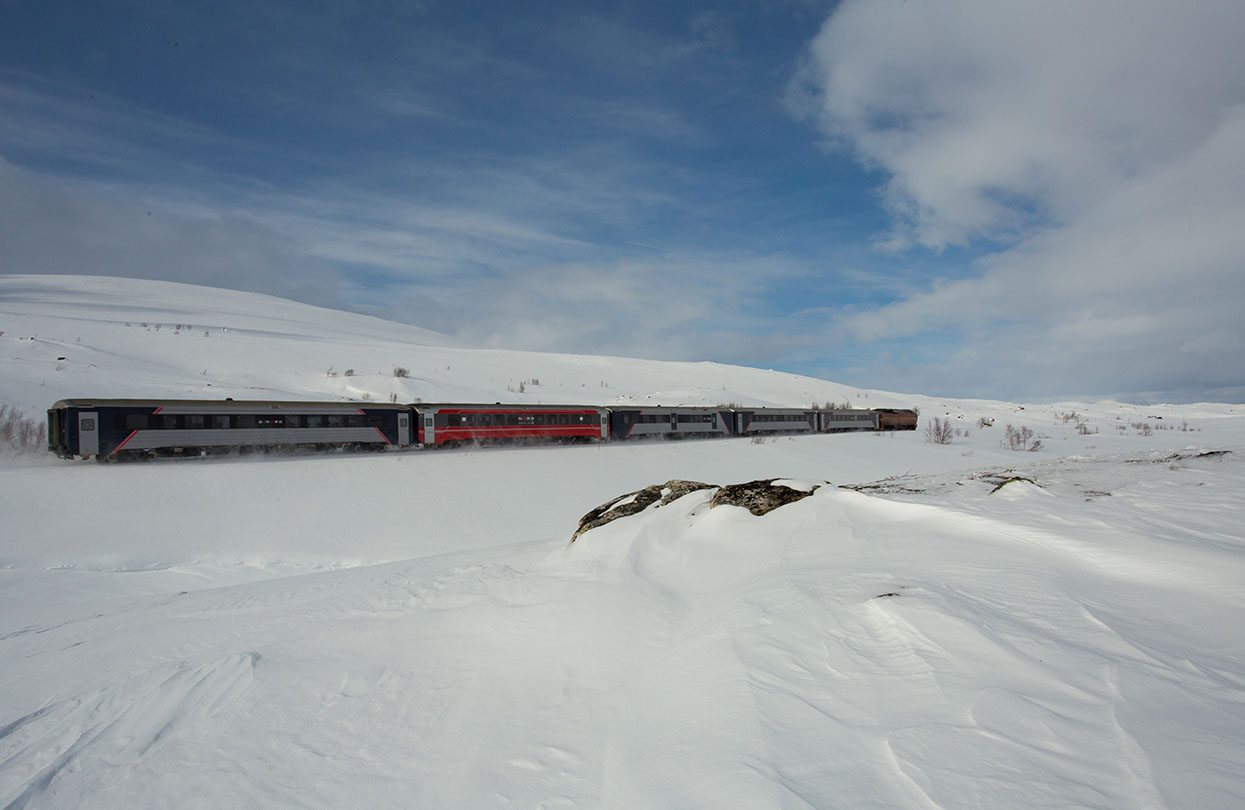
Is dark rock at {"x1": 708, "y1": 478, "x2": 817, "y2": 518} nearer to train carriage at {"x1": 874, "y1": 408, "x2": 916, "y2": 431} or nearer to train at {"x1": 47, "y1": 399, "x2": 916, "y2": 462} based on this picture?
train at {"x1": 47, "y1": 399, "x2": 916, "y2": 462}

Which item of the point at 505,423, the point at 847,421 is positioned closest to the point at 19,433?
the point at 505,423

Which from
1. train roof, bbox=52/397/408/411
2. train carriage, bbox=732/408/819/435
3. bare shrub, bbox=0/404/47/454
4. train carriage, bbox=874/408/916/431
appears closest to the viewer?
train roof, bbox=52/397/408/411

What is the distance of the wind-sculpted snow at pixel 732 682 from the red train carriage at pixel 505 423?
17.9 m

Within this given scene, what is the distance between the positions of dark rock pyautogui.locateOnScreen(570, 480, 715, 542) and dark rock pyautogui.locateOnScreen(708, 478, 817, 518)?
662 millimetres

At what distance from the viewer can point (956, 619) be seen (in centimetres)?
300

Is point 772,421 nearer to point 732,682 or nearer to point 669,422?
point 669,422

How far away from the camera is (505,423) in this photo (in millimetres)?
24766

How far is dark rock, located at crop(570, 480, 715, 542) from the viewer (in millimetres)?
6652

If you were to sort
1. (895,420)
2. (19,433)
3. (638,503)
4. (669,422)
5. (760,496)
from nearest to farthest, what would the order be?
(760,496) → (638,503) → (19,433) → (669,422) → (895,420)

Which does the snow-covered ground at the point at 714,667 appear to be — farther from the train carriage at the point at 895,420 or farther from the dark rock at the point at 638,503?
the train carriage at the point at 895,420

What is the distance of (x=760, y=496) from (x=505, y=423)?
19.8m

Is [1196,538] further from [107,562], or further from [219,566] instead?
[107,562]

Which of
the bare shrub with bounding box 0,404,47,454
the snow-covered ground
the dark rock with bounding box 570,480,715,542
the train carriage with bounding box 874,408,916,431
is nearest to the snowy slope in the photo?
the bare shrub with bounding box 0,404,47,454

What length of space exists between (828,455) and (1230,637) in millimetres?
25468
